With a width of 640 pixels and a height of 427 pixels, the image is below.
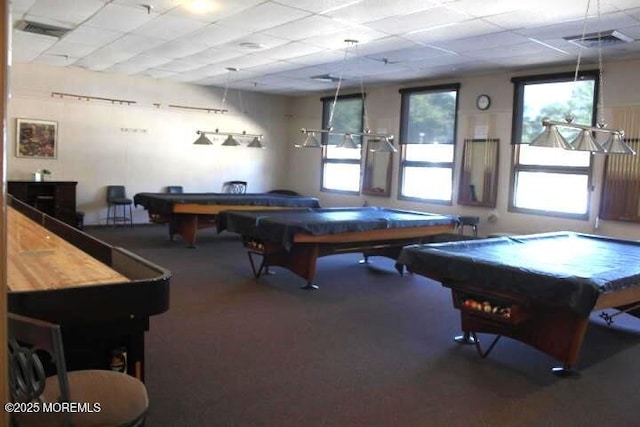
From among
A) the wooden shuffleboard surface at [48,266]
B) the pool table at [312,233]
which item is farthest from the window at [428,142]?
the wooden shuffleboard surface at [48,266]

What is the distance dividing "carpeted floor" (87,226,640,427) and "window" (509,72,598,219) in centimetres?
236

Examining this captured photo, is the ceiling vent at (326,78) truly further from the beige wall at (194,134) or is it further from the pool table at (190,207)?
the pool table at (190,207)

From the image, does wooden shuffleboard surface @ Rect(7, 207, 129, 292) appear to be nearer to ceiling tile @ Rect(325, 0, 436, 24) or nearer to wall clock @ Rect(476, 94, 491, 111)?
ceiling tile @ Rect(325, 0, 436, 24)

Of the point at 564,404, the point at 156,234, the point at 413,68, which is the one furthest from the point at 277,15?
the point at 156,234

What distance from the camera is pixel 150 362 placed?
3221mm

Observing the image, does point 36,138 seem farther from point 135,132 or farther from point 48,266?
point 48,266

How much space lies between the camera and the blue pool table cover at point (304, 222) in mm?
4969

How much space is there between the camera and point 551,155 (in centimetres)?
681

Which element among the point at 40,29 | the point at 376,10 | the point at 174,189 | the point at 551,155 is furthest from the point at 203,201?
the point at 551,155

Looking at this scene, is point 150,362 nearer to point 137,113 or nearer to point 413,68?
point 413,68

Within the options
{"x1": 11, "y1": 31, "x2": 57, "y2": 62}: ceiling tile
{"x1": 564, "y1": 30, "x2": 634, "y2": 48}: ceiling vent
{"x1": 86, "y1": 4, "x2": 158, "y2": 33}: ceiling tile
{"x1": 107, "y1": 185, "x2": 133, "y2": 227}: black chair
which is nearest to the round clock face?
{"x1": 564, "y1": 30, "x2": 634, "y2": 48}: ceiling vent

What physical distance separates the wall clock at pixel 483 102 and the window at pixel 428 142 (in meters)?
0.41

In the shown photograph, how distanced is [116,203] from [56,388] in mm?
7713

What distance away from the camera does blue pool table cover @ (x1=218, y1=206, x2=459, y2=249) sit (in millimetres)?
4969
